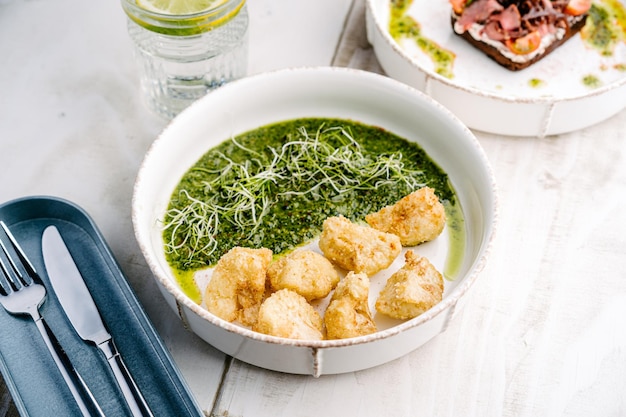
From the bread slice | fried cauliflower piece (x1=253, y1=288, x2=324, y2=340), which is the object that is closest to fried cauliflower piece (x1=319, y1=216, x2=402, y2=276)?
fried cauliflower piece (x1=253, y1=288, x2=324, y2=340)

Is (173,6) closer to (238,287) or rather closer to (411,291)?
(238,287)

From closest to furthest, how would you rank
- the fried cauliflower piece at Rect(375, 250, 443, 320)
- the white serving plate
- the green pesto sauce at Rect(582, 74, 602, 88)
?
1. the fried cauliflower piece at Rect(375, 250, 443, 320)
2. the white serving plate
3. the green pesto sauce at Rect(582, 74, 602, 88)

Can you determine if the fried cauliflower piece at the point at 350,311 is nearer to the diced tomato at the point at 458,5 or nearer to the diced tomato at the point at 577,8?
the diced tomato at the point at 458,5

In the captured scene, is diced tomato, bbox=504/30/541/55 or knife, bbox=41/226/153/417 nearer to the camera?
knife, bbox=41/226/153/417

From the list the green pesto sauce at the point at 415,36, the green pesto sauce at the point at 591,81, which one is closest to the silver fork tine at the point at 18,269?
the green pesto sauce at the point at 415,36

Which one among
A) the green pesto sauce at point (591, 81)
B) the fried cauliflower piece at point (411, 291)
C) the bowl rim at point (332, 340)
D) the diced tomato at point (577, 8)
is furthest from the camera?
the diced tomato at point (577, 8)

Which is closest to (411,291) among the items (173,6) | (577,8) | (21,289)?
(21,289)

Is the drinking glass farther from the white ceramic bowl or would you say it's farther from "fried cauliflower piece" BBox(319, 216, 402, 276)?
"fried cauliflower piece" BBox(319, 216, 402, 276)
